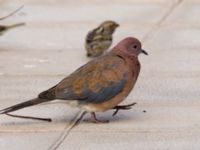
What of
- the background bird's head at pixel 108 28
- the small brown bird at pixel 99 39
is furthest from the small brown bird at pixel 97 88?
the background bird's head at pixel 108 28

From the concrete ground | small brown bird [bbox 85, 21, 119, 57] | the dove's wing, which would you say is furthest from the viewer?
small brown bird [bbox 85, 21, 119, 57]

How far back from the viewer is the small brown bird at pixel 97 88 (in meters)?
8.13

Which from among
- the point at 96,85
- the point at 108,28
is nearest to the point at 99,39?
the point at 108,28

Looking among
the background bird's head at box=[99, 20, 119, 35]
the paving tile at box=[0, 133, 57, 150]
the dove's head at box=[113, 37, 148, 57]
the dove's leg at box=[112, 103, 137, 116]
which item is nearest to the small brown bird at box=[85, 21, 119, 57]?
the background bird's head at box=[99, 20, 119, 35]

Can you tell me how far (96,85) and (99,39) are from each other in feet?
11.7

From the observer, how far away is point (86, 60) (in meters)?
11.2

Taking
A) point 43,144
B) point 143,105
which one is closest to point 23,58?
point 143,105

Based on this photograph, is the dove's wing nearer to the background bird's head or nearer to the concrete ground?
the concrete ground

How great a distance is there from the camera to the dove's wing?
8.12 m

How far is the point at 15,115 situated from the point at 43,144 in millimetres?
913

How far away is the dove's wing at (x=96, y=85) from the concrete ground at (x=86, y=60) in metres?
0.29

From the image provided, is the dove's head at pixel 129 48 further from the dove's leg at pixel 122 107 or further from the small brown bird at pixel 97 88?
the dove's leg at pixel 122 107

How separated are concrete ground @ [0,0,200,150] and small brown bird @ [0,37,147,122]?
0.22m

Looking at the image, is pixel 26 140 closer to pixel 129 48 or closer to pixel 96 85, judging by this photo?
pixel 96 85
